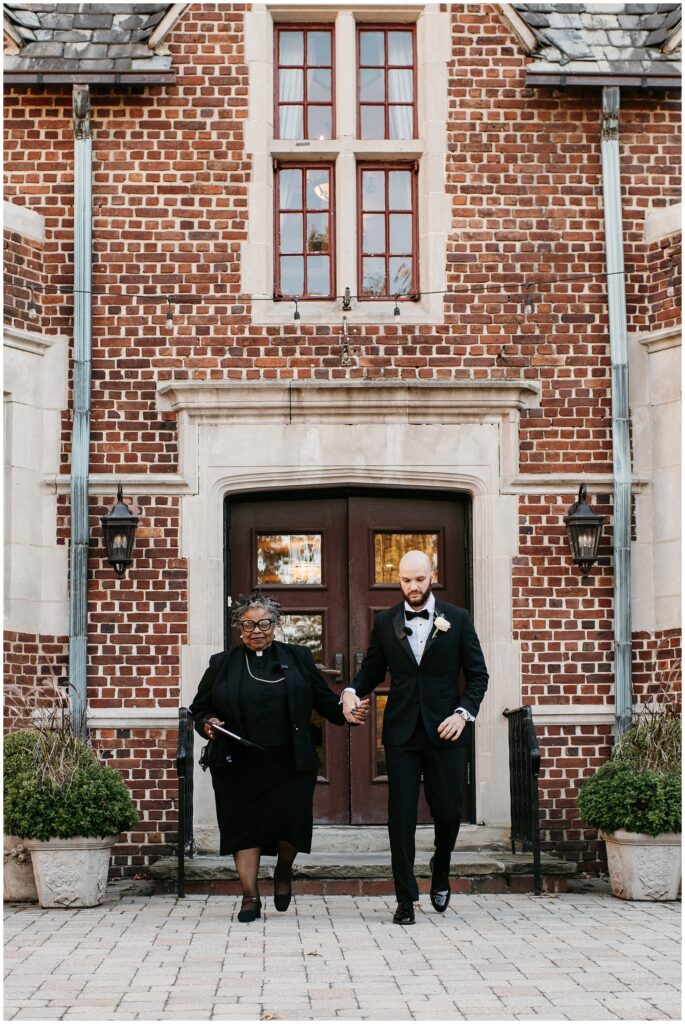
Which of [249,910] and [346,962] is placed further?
[249,910]

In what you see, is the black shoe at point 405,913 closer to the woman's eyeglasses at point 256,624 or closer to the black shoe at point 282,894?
the black shoe at point 282,894

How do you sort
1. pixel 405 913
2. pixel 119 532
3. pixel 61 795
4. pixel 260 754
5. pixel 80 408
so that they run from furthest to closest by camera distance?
pixel 80 408
pixel 119 532
pixel 61 795
pixel 260 754
pixel 405 913

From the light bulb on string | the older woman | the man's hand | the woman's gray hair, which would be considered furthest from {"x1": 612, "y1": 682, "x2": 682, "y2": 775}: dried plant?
the light bulb on string

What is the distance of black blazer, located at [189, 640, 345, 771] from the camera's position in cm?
861

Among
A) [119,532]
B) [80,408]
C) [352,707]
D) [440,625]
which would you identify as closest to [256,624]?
[352,707]

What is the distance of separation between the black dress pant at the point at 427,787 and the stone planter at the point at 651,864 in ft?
5.27

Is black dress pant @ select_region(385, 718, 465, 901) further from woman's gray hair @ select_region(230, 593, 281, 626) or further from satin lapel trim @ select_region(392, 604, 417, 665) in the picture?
woman's gray hair @ select_region(230, 593, 281, 626)

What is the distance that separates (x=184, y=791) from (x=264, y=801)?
1.19 metres

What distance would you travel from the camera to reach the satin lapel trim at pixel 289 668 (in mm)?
8602

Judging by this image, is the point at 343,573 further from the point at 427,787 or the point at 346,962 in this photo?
the point at 346,962

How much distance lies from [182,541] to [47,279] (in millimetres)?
2216

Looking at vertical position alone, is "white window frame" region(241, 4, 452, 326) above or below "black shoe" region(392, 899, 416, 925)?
above

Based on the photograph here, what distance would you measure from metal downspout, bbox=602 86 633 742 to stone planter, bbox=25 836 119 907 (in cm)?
389

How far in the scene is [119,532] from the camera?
1090 centimetres
